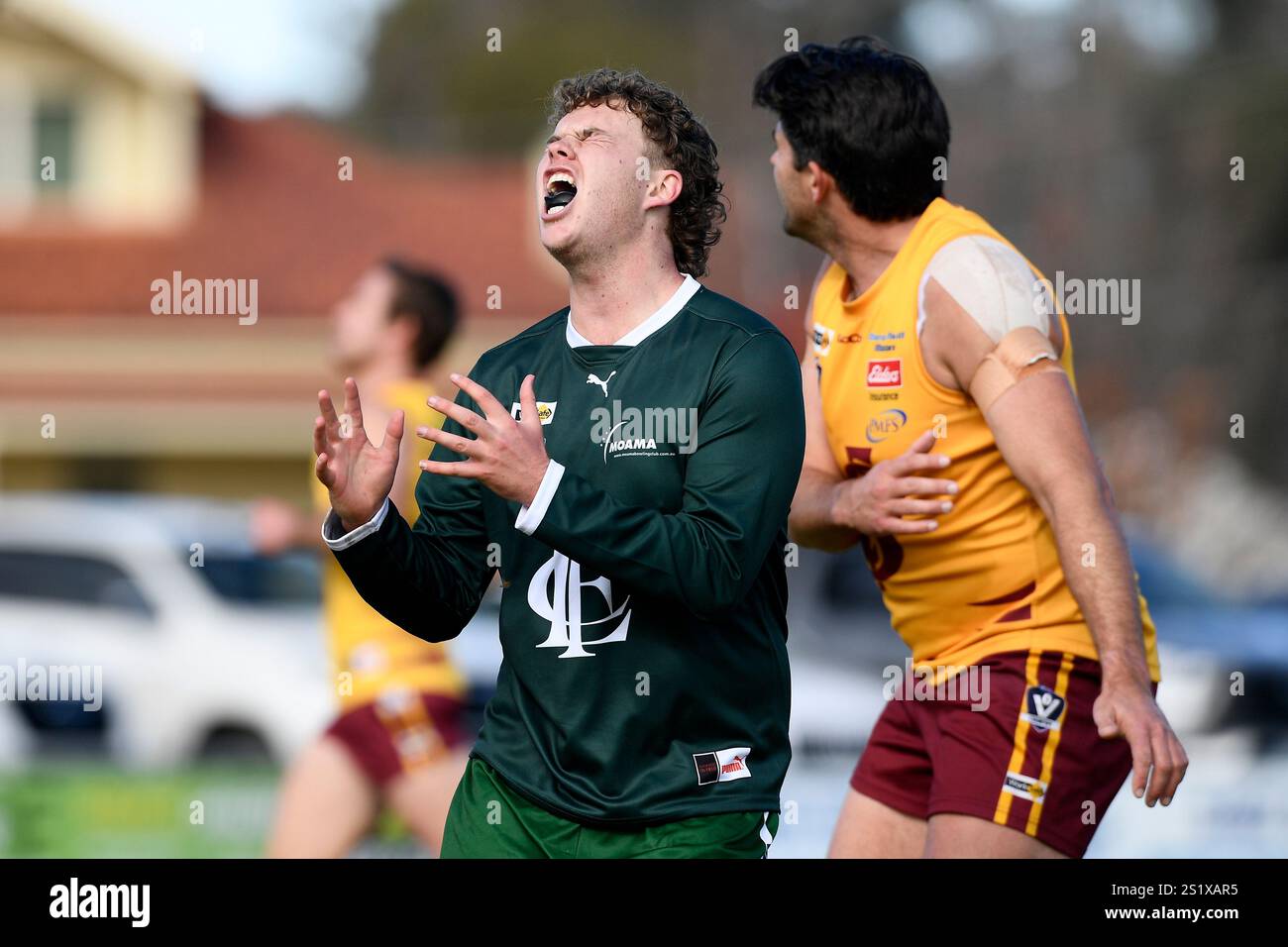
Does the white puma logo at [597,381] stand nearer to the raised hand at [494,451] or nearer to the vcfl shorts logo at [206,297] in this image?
the raised hand at [494,451]

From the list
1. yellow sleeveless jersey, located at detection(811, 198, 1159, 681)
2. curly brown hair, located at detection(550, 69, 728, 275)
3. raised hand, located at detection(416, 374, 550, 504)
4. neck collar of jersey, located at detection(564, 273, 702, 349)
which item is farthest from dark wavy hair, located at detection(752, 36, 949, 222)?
raised hand, located at detection(416, 374, 550, 504)

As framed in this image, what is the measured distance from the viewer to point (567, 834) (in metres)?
3.61

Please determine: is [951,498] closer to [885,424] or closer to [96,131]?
[885,424]

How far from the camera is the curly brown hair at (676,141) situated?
3.91m

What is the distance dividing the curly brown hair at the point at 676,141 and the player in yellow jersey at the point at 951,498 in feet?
1.39

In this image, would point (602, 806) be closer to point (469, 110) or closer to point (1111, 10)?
point (1111, 10)

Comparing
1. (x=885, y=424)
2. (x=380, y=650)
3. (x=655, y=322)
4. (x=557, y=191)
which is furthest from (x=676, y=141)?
(x=380, y=650)

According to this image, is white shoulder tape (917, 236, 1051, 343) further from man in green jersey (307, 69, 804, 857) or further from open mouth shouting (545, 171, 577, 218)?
open mouth shouting (545, 171, 577, 218)

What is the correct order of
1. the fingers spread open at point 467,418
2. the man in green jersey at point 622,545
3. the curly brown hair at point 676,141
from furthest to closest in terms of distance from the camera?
the curly brown hair at point 676,141 < the man in green jersey at point 622,545 < the fingers spread open at point 467,418

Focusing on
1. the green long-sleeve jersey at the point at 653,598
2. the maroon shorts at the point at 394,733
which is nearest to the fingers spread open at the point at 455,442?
the green long-sleeve jersey at the point at 653,598

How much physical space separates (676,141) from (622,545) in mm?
1105

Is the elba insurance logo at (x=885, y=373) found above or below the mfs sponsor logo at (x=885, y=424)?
above

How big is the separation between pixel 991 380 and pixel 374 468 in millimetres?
1488

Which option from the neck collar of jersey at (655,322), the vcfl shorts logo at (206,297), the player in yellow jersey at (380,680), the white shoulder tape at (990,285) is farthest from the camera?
the vcfl shorts logo at (206,297)
